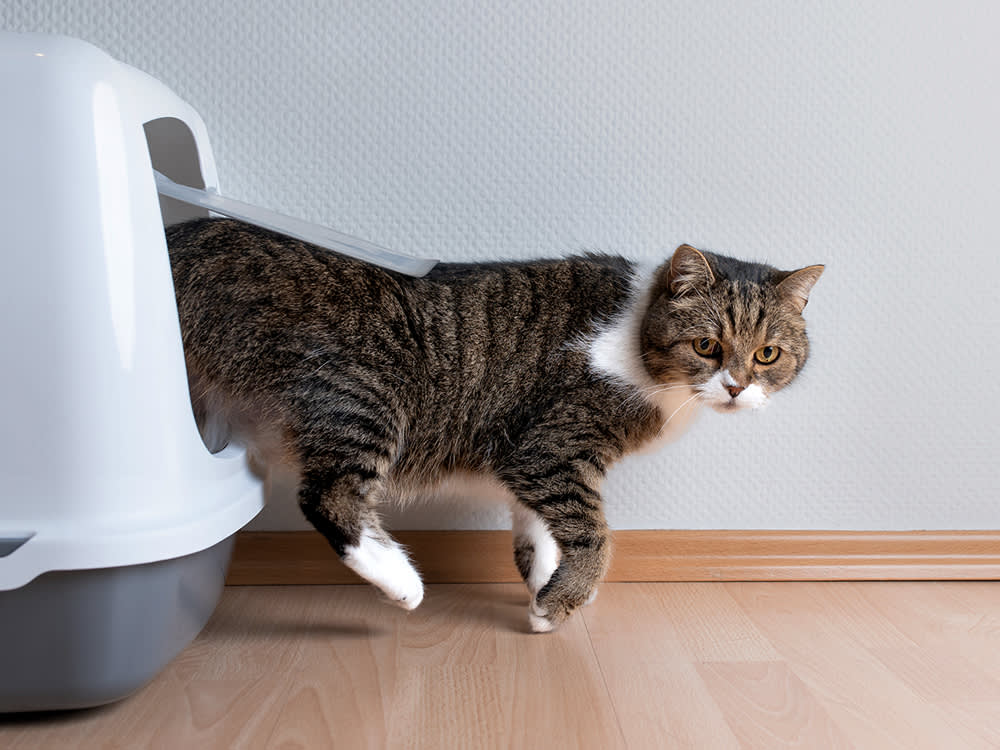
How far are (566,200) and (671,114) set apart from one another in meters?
0.24

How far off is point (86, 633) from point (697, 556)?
1.02 meters

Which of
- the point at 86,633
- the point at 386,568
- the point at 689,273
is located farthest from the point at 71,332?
the point at 689,273

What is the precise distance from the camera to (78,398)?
82cm

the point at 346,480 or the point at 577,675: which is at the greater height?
the point at 346,480

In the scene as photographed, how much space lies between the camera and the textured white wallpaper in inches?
51.8

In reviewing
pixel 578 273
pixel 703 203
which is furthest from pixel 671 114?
pixel 578 273

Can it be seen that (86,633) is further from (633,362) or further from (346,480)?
(633,362)

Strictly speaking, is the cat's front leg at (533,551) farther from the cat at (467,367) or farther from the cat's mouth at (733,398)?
the cat's mouth at (733,398)

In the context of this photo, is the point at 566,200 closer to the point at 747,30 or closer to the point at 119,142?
the point at 747,30

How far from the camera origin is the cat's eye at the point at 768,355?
117cm

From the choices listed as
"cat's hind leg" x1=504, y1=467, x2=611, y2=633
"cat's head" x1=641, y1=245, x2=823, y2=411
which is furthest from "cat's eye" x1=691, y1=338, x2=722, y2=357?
"cat's hind leg" x1=504, y1=467, x2=611, y2=633

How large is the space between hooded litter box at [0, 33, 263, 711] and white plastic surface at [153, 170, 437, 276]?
24 cm

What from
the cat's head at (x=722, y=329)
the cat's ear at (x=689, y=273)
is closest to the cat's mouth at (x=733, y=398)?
the cat's head at (x=722, y=329)

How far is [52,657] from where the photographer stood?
32.6 inches
